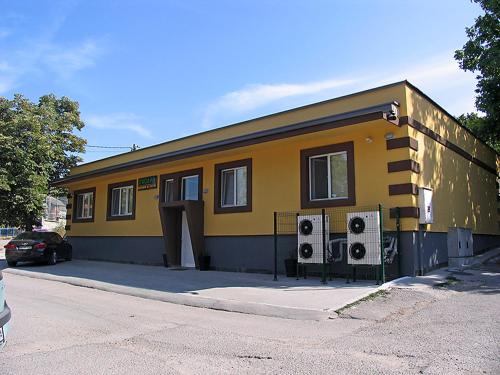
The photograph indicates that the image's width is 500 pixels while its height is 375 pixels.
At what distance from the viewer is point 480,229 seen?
17.0 metres

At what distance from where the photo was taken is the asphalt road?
5.26 m

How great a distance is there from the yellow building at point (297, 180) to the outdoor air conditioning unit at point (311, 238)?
0.81 meters

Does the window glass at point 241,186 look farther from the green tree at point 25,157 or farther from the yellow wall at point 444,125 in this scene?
the green tree at point 25,157

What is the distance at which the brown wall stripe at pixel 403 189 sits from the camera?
1143 centimetres

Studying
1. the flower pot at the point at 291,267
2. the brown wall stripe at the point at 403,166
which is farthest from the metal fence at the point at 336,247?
the brown wall stripe at the point at 403,166

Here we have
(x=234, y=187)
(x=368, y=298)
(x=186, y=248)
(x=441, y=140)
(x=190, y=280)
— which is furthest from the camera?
(x=186, y=248)

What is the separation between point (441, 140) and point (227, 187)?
22.8ft

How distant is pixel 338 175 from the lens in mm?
13016

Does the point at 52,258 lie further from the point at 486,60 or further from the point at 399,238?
the point at 486,60

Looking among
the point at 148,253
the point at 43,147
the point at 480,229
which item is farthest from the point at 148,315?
the point at 43,147

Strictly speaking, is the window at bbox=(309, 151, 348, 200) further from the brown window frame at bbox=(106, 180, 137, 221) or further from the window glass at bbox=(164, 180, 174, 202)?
the brown window frame at bbox=(106, 180, 137, 221)

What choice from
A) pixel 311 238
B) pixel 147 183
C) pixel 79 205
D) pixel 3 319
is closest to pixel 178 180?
pixel 147 183

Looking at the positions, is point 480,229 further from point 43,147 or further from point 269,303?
point 43,147

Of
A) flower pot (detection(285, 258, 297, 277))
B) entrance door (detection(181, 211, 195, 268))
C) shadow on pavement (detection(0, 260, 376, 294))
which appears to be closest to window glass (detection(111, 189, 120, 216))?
shadow on pavement (detection(0, 260, 376, 294))
